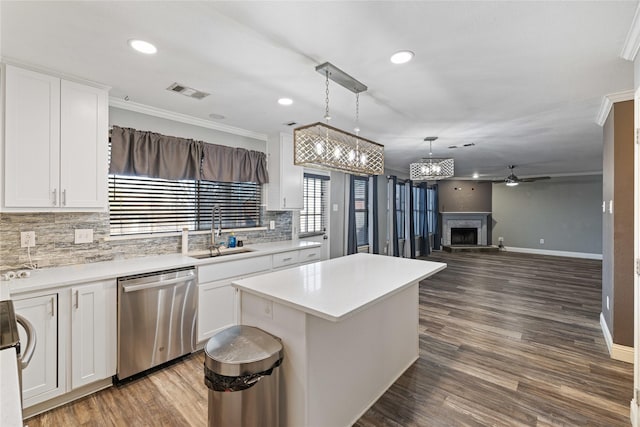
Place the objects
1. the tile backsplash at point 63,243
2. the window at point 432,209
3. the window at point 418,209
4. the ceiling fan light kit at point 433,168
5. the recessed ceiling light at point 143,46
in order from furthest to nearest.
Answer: the window at point 432,209
the window at point 418,209
the ceiling fan light kit at point 433,168
the tile backsplash at point 63,243
the recessed ceiling light at point 143,46

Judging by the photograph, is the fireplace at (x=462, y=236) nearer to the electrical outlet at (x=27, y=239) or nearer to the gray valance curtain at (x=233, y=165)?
the gray valance curtain at (x=233, y=165)

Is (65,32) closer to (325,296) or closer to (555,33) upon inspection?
(325,296)

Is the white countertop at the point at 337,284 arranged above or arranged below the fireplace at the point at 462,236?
above

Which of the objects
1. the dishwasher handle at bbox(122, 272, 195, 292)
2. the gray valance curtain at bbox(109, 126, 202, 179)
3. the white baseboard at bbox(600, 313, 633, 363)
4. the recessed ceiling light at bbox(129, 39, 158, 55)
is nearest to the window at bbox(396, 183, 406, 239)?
the white baseboard at bbox(600, 313, 633, 363)

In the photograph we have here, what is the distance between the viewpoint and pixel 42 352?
202cm

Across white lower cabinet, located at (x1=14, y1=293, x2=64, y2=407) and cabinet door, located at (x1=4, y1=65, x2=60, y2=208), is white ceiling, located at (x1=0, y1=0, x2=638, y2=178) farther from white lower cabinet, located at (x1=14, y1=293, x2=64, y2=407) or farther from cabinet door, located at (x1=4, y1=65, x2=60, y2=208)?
white lower cabinet, located at (x1=14, y1=293, x2=64, y2=407)

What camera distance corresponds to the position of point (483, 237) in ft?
32.3

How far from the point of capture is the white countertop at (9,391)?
703 millimetres

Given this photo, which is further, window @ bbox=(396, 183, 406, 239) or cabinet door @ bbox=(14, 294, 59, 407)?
window @ bbox=(396, 183, 406, 239)

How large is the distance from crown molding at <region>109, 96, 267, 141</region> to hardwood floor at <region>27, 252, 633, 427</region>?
8.22 ft

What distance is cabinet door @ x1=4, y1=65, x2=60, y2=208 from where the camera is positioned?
2.06 m

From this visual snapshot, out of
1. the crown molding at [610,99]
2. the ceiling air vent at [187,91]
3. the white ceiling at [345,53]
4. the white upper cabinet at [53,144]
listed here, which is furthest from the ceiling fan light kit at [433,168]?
the white upper cabinet at [53,144]

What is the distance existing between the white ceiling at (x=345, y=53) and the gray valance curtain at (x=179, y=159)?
369mm

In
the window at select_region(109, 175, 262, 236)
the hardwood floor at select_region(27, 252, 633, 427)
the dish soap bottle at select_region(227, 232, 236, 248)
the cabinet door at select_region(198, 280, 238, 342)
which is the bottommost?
the hardwood floor at select_region(27, 252, 633, 427)
